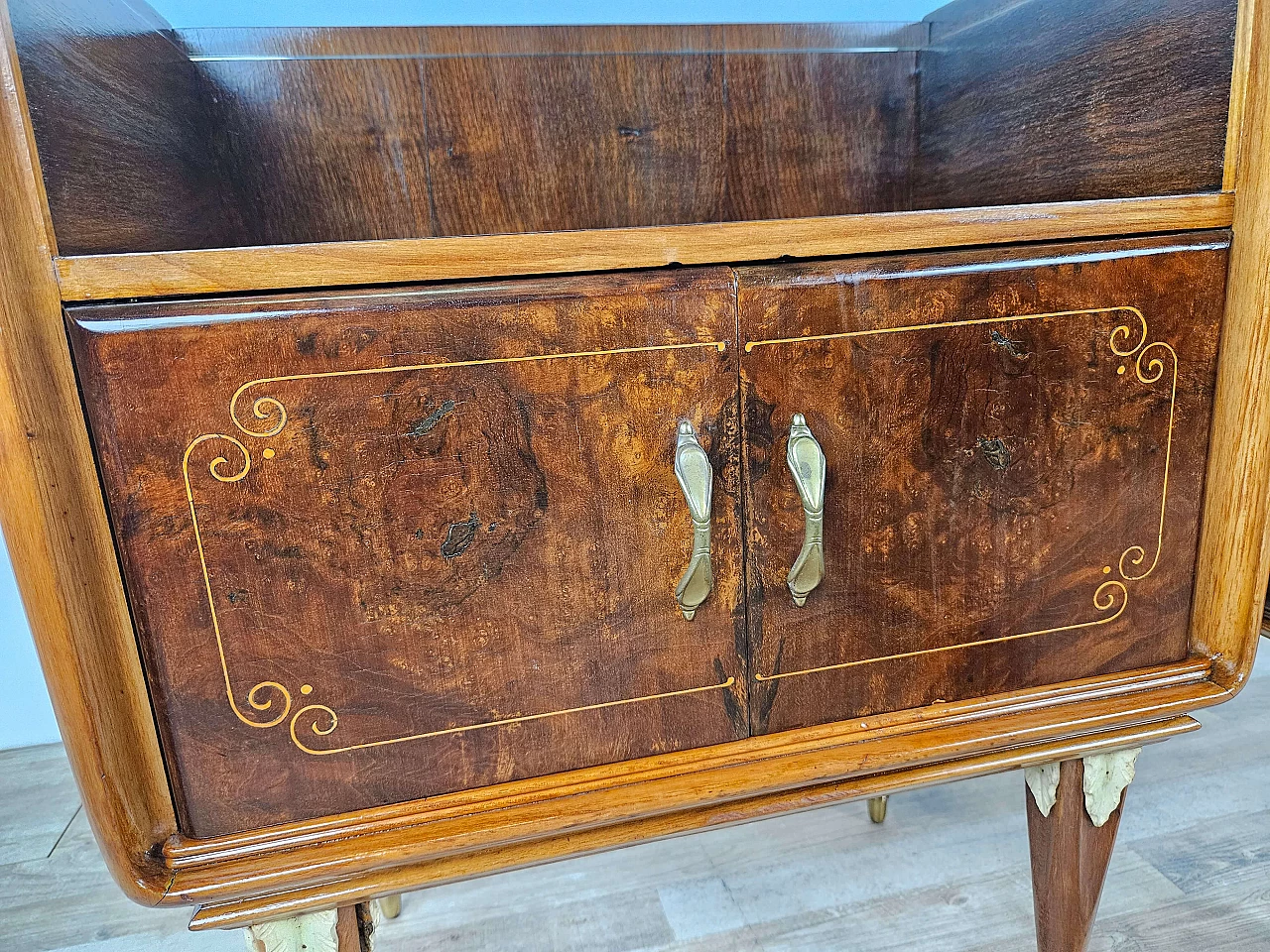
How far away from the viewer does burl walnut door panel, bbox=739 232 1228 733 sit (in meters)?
0.48

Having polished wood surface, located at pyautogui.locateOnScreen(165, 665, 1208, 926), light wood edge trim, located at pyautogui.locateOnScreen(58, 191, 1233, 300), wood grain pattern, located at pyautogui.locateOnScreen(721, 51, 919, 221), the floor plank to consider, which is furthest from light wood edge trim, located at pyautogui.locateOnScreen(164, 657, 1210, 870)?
the floor plank

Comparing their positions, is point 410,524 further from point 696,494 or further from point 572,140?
point 572,140

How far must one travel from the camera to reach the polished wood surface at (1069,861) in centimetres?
64

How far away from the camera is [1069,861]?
65 cm

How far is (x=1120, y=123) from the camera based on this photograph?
59 centimetres

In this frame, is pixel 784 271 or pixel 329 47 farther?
pixel 329 47

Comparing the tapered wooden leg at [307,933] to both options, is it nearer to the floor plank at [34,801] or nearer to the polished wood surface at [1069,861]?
the polished wood surface at [1069,861]

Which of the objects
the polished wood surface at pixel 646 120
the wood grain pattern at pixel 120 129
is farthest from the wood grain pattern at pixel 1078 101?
the wood grain pattern at pixel 120 129

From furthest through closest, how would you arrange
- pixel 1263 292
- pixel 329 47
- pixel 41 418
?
pixel 329 47
pixel 1263 292
pixel 41 418

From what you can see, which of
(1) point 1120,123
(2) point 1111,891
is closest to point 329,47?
(1) point 1120,123

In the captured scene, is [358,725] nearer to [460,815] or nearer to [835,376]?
[460,815]

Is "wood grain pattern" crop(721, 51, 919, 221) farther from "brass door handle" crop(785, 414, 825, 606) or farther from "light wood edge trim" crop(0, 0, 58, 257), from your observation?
"light wood edge trim" crop(0, 0, 58, 257)

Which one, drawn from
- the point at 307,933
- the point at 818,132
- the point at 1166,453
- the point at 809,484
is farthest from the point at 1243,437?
the point at 307,933

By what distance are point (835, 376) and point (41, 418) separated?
0.39 m
